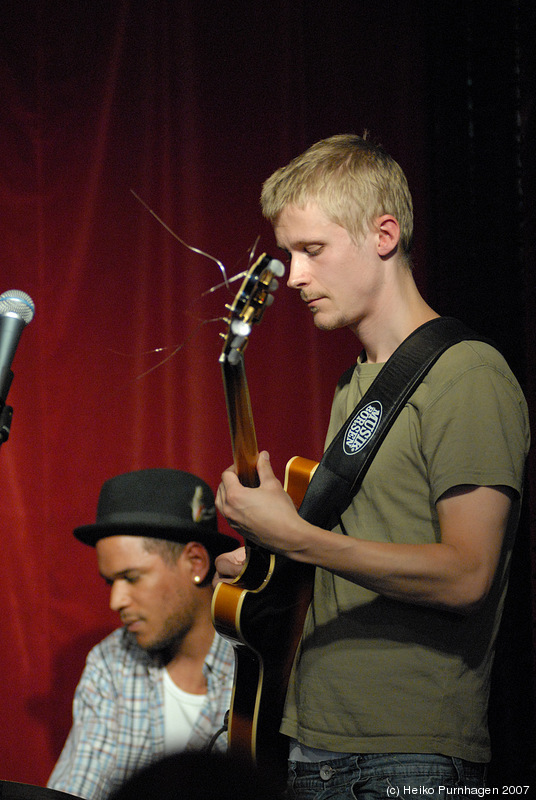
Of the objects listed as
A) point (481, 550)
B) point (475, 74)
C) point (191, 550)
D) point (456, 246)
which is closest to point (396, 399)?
point (481, 550)

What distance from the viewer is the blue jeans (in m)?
1.24

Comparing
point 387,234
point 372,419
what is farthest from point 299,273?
point 372,419

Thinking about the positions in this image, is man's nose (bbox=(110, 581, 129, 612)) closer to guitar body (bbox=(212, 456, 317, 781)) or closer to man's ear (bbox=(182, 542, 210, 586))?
man's ear (bbox=(182, 542, 210, 586))

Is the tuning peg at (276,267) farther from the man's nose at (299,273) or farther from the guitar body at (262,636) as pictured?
the guitar body at (262,636)

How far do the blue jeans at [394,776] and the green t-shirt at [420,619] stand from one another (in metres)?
0.02

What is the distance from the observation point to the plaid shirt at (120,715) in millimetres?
2221

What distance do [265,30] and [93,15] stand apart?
0.59m

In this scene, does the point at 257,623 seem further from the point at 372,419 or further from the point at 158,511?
the point at 158,511

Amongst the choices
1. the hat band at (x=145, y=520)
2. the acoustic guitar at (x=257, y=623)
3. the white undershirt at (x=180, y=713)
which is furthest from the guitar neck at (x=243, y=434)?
the white undershirt at (x=180, y=713)

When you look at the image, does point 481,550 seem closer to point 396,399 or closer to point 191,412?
point 396,399

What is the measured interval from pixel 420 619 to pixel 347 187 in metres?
0.77

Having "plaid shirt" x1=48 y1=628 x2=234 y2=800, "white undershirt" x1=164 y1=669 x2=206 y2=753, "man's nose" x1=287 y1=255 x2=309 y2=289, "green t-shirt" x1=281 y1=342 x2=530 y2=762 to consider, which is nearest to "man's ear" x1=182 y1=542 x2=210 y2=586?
"plaid shirt" x1=48 y1=628 x2=234 y2=800

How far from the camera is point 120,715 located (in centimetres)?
229

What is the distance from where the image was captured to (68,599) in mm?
2703
